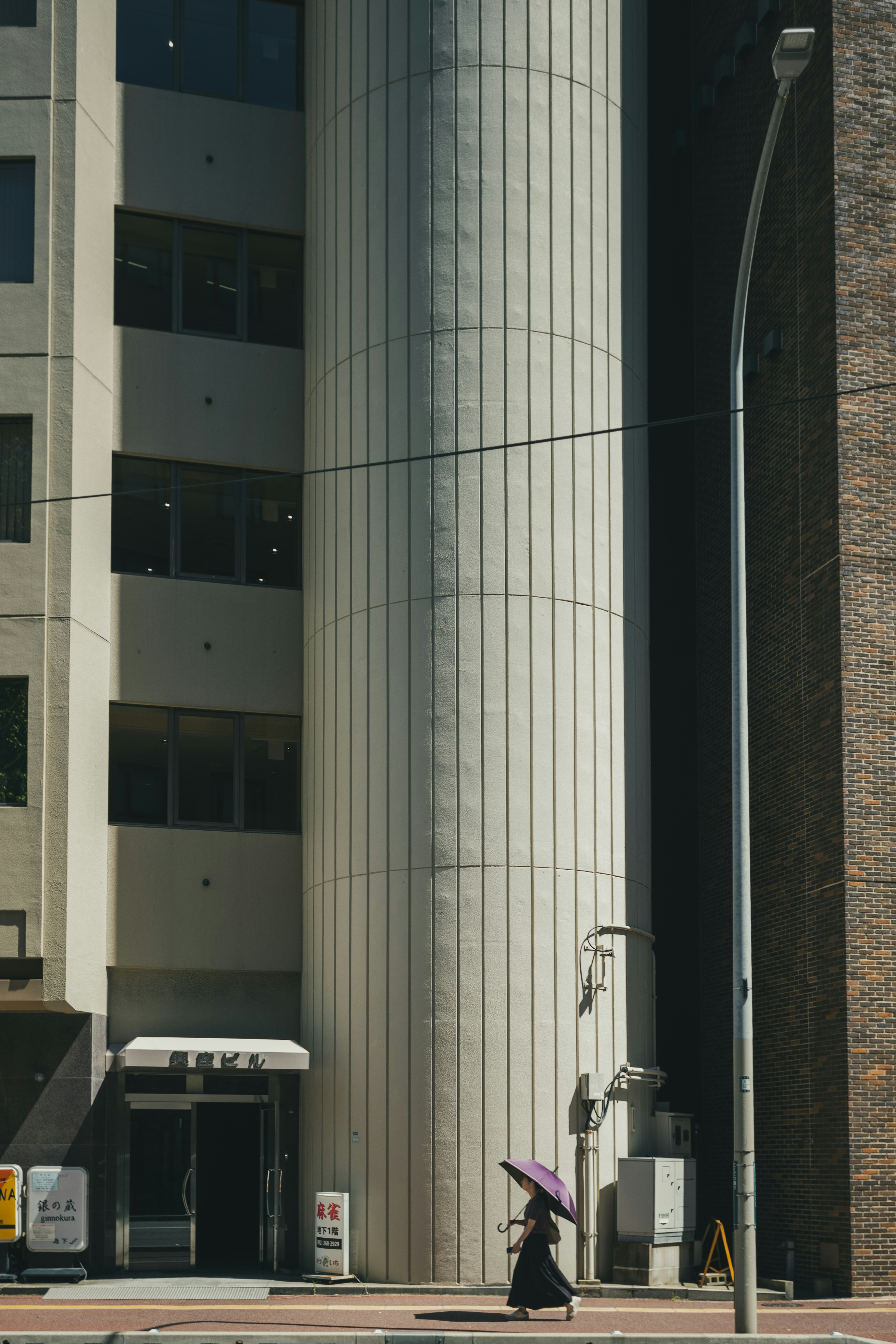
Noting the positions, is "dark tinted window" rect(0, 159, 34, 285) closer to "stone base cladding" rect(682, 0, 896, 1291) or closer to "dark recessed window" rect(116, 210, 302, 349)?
"dark recessed window" rect(116, 210, 302, 349)

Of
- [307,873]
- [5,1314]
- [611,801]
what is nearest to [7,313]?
[307,873]

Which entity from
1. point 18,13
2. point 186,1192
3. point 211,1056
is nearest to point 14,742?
point 211,1056

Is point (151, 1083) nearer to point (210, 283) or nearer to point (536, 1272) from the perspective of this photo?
point (536, 1272)

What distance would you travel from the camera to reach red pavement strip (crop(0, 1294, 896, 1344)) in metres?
14.6

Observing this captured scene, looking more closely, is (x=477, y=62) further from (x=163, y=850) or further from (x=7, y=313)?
(x=163, y=850)

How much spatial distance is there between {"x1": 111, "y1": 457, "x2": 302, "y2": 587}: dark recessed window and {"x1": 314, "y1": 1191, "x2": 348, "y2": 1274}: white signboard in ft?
29.7

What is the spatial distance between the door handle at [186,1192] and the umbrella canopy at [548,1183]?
21.4 feet

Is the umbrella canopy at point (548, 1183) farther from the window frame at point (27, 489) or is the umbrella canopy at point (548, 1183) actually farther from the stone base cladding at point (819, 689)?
the window frame at point (27, 489)

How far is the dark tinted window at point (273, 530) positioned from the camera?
23359 millimetres

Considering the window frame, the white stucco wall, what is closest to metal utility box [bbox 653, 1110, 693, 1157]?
the white stucco wall

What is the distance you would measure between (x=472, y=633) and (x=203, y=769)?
520 centimetres

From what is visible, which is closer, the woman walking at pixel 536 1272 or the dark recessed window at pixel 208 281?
the woman walking at pixel 536 1272

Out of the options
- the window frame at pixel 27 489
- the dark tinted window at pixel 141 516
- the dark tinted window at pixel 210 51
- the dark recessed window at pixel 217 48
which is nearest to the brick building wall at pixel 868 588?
the dark recessed window at pixel 217 48

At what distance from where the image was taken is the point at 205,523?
23266 millimetres
